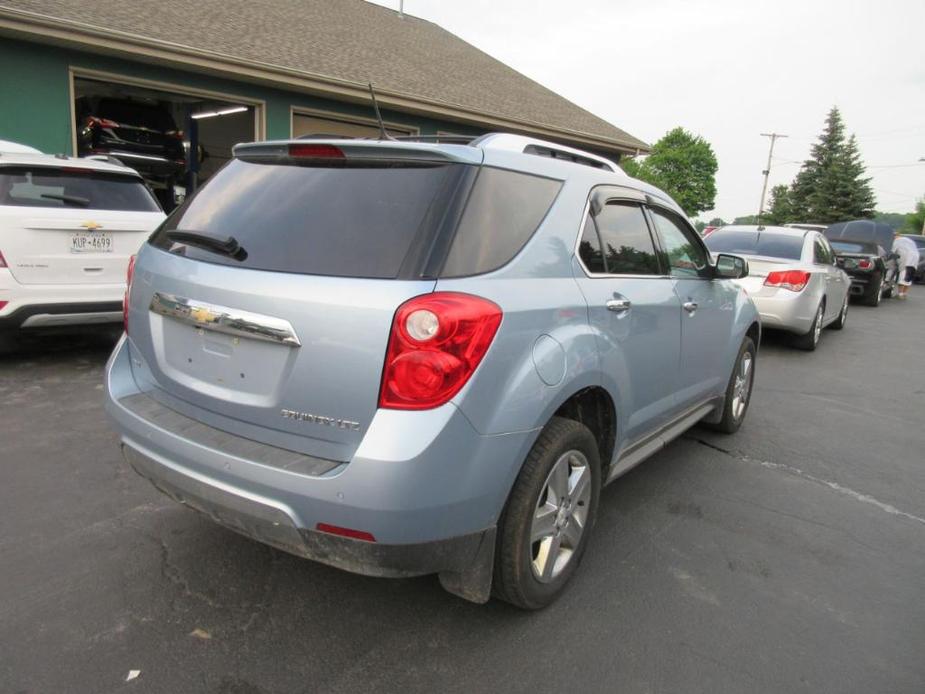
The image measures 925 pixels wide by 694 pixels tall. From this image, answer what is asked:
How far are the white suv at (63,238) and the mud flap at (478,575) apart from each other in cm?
433

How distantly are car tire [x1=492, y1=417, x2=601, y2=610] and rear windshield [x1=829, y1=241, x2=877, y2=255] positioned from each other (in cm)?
1477

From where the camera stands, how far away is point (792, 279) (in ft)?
26.8

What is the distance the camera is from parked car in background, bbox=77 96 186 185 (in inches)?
464

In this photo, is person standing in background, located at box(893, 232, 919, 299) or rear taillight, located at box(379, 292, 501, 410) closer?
rear taillight, located at box(379, 292, 501, 410)

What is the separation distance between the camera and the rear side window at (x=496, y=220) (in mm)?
2189

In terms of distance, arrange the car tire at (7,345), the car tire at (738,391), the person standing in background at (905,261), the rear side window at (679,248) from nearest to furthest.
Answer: the rear side window at (679,248), the car tire at (738,391), the car tire at (7,345), the person standing in background at (905,261)

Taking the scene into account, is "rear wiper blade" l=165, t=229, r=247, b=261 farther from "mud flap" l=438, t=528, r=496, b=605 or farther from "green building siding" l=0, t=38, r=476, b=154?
"green building siding" l=0, t=38, r=476, b=154

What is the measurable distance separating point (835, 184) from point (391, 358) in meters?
57.7

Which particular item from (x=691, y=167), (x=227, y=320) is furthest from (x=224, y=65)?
(x=691, y=167)

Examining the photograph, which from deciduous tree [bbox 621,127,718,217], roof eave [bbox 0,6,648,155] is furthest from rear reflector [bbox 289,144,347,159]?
deciduous tree [bbox 621,127,718,217]

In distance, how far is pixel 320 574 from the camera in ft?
9.21

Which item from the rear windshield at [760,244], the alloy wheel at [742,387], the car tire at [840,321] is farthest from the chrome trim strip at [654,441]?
the car tire at [840,321]

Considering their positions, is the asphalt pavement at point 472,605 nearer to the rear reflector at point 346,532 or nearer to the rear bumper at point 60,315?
the rear reflector at point 346,532

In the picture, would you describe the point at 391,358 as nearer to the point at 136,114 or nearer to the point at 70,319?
the point at 70,319
